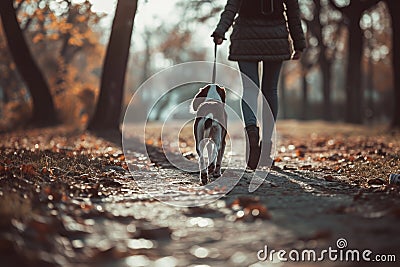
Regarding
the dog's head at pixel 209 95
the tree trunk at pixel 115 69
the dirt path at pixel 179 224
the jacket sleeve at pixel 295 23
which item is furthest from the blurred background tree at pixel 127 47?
Result: the dirt path at pixel 179 224

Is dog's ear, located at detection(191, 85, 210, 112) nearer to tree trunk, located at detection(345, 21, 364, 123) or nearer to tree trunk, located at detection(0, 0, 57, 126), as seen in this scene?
tree trunk, located at detection(0, 0, 57, 126)

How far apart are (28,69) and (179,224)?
15936mm

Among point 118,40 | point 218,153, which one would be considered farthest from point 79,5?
point 218,153

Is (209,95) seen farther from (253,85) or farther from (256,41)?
(256,41)

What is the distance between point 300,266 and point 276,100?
14.6ft

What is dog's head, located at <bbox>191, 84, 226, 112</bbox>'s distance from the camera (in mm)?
6035

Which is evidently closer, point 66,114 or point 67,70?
point 66,114

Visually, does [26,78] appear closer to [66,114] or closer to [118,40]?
[66,114]

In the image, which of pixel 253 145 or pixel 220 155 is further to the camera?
pixel 253 145

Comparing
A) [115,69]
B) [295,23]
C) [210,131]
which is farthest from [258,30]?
[115,69]

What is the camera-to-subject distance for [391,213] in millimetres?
3686

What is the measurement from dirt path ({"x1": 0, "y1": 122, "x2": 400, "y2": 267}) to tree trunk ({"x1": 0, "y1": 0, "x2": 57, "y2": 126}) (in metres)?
12.6

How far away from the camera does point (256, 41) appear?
22.1 ft

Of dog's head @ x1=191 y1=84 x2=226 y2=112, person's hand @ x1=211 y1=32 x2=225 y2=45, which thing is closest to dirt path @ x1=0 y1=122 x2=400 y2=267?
dog's head @ x1=191 y1=84 x2=226 y2=112
